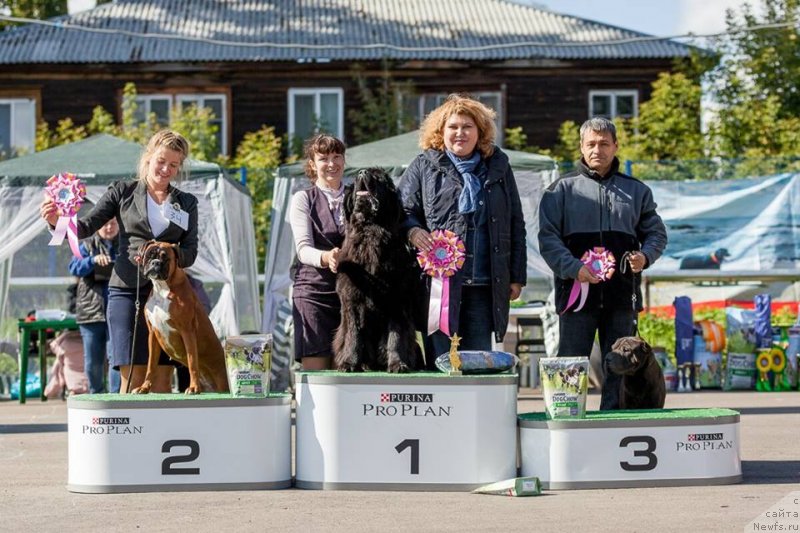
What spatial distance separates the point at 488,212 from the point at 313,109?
16.9 meters

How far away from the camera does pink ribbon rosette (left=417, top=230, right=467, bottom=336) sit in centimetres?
537

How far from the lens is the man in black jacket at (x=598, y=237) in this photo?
5.91 metres

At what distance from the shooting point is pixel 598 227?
5934mm

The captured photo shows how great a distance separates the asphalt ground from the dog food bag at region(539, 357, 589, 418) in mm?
346

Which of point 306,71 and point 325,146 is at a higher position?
point 306,71

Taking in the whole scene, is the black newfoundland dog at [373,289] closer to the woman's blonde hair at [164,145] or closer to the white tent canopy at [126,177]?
the woman's blonde hair at [164,145]

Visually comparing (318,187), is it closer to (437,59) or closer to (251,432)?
(251,432)

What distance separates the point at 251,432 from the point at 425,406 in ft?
2.46

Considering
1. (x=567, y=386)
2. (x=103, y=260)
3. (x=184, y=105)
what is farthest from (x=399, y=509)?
(x=184, y=105)

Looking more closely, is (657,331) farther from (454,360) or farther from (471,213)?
(454,360)

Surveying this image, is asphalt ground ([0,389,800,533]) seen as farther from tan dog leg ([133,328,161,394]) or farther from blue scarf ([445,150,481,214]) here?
blue scarf ([445,150,481,214])

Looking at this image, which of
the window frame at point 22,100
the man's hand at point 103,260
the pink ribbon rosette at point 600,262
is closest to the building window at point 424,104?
the window frame at point 22,100

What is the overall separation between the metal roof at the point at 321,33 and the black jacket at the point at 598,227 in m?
14.6

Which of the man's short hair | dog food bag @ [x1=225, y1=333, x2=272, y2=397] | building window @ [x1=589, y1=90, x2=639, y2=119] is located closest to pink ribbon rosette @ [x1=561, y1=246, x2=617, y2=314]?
the man's short hair
